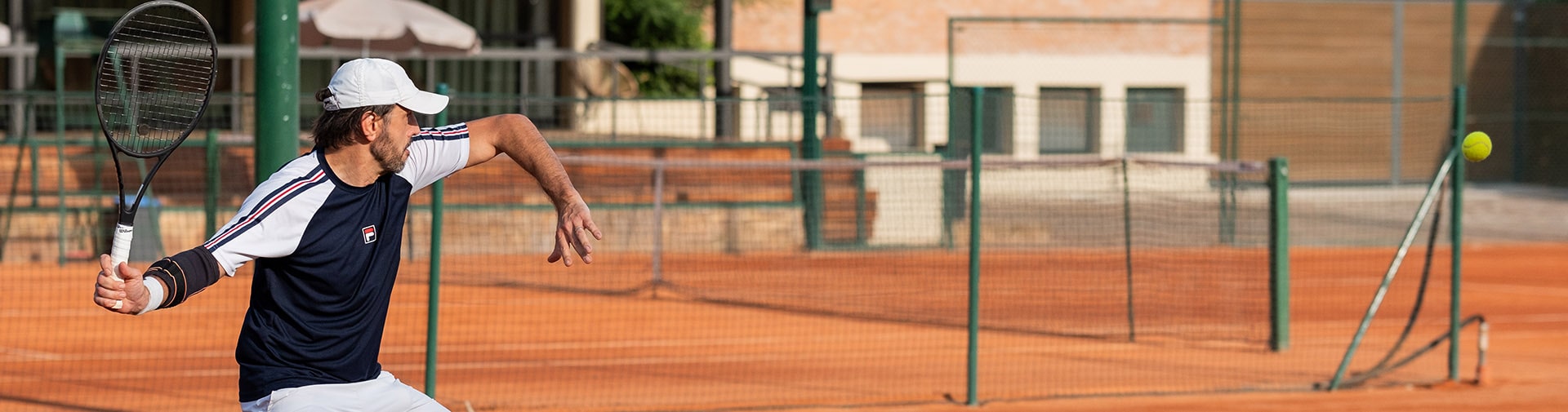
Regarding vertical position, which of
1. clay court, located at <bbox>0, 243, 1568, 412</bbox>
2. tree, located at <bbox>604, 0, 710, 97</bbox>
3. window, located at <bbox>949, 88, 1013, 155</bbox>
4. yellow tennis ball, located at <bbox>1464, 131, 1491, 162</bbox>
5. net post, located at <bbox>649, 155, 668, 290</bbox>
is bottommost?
clay court, located at <bbox>0, 243, 1568, 412</bbox>

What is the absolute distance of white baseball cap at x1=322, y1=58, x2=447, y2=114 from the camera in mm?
3752

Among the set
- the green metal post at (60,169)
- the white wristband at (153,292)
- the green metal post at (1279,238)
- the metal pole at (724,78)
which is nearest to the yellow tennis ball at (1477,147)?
the green metal post at (1279,238)

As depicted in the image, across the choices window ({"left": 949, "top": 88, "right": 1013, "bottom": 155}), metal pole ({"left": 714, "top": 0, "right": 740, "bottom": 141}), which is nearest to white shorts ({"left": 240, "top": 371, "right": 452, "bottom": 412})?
metal pole ({"left": 714, "top": 0, "right": 740, "bottom": 141})

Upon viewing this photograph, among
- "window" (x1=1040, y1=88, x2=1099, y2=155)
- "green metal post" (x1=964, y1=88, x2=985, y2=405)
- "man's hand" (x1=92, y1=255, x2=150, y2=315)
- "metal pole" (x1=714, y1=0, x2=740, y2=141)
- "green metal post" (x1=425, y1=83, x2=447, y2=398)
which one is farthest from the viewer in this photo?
"window" (x1=1040, y1=88, x2=1099, y2=155)

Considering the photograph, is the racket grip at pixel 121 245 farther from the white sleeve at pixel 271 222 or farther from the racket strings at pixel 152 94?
the racket strings at pixel 152 94

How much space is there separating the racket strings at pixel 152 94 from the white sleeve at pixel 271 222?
60 cm

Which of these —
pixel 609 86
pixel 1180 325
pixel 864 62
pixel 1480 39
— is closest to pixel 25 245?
pixel 609 86

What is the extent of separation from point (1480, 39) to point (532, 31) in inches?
798

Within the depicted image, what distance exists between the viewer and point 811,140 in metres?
17.4

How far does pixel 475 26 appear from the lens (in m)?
22.4

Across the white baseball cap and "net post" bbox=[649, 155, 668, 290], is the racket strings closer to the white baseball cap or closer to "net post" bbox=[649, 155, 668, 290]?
the white baseball cap

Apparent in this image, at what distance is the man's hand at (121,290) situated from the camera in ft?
11.0

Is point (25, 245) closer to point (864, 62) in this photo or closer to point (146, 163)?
point (146, 163)

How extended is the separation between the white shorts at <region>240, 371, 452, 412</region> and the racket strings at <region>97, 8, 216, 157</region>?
2.66ft
